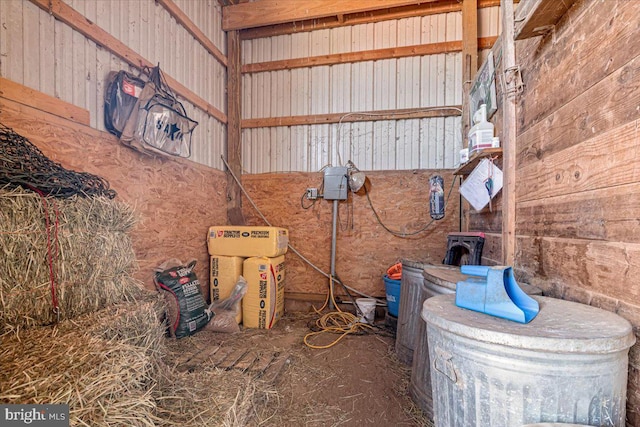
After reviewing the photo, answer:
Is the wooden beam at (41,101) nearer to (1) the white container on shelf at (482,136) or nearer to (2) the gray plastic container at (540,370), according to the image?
(2) the gray plastic container at (540,370)

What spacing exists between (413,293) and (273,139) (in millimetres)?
2610

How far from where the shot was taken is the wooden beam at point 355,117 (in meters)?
3.17

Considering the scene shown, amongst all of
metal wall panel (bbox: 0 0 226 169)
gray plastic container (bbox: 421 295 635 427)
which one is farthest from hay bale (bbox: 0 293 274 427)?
metal wall panel (bbox: 0 0 226 169)

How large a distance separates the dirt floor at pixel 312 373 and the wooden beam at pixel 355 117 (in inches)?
96.2

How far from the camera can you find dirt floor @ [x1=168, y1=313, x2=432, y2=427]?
1.59 m

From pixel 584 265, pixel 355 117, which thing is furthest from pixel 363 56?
pixel 584 265

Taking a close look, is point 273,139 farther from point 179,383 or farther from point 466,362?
point 466,362

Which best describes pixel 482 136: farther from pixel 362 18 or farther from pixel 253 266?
pixel 362 18

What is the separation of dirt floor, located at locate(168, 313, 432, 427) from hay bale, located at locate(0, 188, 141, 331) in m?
0.83

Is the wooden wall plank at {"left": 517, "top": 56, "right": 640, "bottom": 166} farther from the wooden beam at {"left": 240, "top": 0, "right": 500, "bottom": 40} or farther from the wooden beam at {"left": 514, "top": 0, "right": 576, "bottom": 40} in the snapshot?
the wooden beam at {"left": 240, "top": 0, "right": 500, "bottom": 40}

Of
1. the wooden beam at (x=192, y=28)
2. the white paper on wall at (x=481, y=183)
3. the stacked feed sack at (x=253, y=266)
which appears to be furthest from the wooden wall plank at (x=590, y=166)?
the wooden beam at (x=192, y=28)

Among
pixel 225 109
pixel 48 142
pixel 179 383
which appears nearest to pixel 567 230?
pixel 179 383

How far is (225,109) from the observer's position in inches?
142

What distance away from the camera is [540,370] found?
2.29 ft
